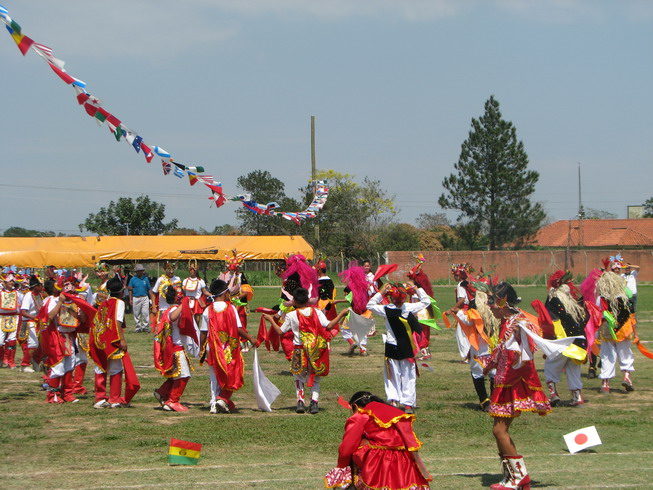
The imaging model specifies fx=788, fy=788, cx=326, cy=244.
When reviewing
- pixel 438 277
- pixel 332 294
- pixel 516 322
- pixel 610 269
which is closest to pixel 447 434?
pixel 516 322

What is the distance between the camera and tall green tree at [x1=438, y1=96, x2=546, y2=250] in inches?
2376

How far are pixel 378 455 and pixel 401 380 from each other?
Result: 4.68 meters

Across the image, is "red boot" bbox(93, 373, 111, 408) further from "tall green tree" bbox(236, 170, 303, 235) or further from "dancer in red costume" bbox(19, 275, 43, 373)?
"tall green tree" bbox(236, 170, 303, 235)

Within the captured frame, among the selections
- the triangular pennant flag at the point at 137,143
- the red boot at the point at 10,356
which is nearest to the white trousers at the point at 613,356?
the triangular pennant flag at the point at 137,143

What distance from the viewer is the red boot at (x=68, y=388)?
37.1 ft

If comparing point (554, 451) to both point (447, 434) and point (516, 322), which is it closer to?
point (447, 434)

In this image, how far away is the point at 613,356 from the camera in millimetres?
12359

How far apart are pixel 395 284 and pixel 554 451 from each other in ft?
9.24

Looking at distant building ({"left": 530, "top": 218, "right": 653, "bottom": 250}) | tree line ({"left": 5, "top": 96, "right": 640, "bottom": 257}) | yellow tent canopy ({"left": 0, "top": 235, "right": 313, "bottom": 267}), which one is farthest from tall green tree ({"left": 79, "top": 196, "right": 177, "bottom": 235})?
distant building ({"left": 530, "top": 218, "right": 653, "bottom": 250})

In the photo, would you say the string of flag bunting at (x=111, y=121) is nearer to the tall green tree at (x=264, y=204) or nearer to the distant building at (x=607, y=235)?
the tall green tree at (x=264, y=204)

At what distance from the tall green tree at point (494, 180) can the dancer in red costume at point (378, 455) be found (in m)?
56.4

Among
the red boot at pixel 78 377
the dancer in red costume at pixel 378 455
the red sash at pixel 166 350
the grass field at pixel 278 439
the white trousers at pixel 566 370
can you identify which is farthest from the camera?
the red boot at pixel 78 377

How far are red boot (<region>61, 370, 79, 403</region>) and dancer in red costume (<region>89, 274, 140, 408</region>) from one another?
0.66 m

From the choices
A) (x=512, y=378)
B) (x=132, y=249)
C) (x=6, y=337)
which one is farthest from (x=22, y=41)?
(x=132, y=249)
